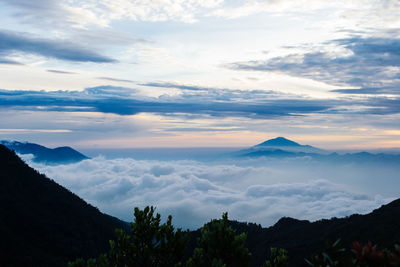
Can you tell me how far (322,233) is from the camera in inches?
5340

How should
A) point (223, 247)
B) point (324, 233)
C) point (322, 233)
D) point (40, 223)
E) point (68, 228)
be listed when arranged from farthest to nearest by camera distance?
point (68, 228) < point (40, 223) < point (322, 233) < point (324, 233) < point (223, 247)

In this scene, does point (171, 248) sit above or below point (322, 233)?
above

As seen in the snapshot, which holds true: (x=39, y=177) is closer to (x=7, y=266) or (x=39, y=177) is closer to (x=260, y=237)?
(x=7, y=266)

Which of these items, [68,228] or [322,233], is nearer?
[322,233]

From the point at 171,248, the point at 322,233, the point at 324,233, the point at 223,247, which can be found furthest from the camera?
the point at 322,233

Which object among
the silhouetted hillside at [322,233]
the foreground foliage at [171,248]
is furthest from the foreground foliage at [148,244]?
the silhouetted hillside at [322,233]

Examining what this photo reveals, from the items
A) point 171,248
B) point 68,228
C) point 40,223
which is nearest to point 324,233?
point 68,228

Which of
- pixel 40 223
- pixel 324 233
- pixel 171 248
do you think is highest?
pixel 171 248

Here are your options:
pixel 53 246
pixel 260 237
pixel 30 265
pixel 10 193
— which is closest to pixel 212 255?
pixel 30 265

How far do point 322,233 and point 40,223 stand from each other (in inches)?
5310

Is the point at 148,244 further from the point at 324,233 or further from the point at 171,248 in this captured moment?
the point at 324,233

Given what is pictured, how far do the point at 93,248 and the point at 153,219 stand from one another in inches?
5686

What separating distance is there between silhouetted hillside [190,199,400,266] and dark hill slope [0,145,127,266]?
56841 mm

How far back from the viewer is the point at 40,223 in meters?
149
